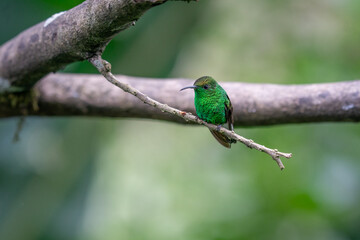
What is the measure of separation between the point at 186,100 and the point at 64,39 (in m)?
1.20

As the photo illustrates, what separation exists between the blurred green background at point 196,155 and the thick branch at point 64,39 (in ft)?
3.81

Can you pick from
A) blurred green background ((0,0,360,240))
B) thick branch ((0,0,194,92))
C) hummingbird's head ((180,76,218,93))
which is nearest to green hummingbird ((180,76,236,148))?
hummingbird's head ((180,76,218,93))

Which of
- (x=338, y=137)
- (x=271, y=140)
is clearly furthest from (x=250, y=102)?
(x=338, y=137)

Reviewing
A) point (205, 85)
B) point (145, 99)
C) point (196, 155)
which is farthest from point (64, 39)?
point (196, 155)

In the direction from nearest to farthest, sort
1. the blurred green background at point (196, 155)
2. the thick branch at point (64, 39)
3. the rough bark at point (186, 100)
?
the thick branch at point (64, 39) → the rough bark at point (186, 100) → the blurred green background at point (196, 155)

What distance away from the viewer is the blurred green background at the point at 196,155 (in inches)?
153

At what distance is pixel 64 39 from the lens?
2207 mm

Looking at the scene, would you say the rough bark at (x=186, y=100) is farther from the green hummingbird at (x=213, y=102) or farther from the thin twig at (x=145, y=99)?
the thin twig at (x=145, y=99)

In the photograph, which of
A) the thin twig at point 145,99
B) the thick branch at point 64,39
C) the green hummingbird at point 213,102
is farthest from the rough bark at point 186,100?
the thin twig at point 145,99

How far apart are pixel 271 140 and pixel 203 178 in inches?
34.2

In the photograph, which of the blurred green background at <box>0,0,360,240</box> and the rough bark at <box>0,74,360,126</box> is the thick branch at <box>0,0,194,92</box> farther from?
the blurred green background at <box>0,0,360,240</box>

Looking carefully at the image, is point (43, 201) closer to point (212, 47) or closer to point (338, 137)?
point (212, 47)

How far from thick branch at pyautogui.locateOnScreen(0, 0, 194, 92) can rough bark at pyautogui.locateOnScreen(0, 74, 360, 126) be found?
35 centimetres

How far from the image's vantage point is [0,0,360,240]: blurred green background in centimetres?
389
